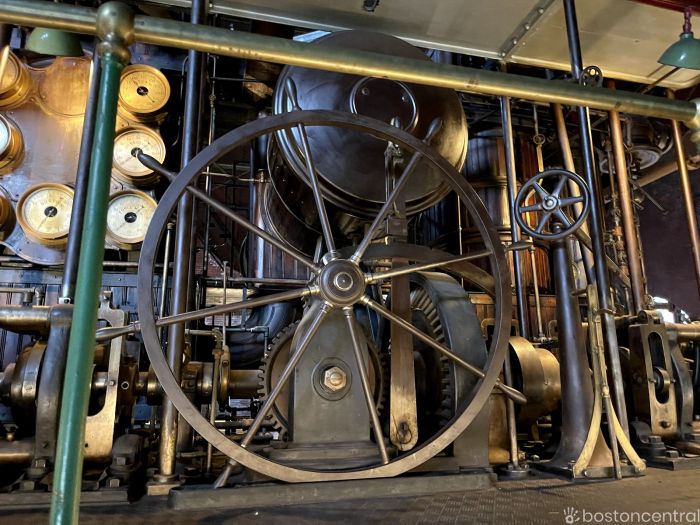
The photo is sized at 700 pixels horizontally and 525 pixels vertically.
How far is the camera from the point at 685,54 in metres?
2.23

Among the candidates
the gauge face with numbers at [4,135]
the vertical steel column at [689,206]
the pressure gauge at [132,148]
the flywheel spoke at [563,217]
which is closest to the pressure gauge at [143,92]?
the pressure gauge at [132,148]

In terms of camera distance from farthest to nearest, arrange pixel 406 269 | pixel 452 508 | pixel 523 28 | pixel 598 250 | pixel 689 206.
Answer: pixel 689 206, pixel 523 28, pixel 598 250, pixel 406 269, pixel 452 508

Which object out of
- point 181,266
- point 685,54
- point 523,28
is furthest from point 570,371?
point 523,28

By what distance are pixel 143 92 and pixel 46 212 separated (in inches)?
47.3

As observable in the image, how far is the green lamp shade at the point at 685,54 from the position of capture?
2199mm

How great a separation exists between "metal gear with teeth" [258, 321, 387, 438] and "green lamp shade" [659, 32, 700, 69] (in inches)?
72.3

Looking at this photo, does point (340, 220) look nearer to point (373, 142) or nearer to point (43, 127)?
point (373, 142)

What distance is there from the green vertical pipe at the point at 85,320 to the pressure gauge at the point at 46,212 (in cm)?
334

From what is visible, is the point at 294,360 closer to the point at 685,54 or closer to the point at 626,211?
the point at 685,54

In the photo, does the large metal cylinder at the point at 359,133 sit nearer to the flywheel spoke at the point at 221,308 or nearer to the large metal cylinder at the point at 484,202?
the flywheel spoke at the point at 221,308

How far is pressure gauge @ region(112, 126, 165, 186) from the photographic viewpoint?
4004 millimetres

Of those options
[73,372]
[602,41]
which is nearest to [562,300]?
[73,372]

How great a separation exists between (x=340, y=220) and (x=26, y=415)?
140 centimetres

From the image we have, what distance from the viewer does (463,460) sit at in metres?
1.61
